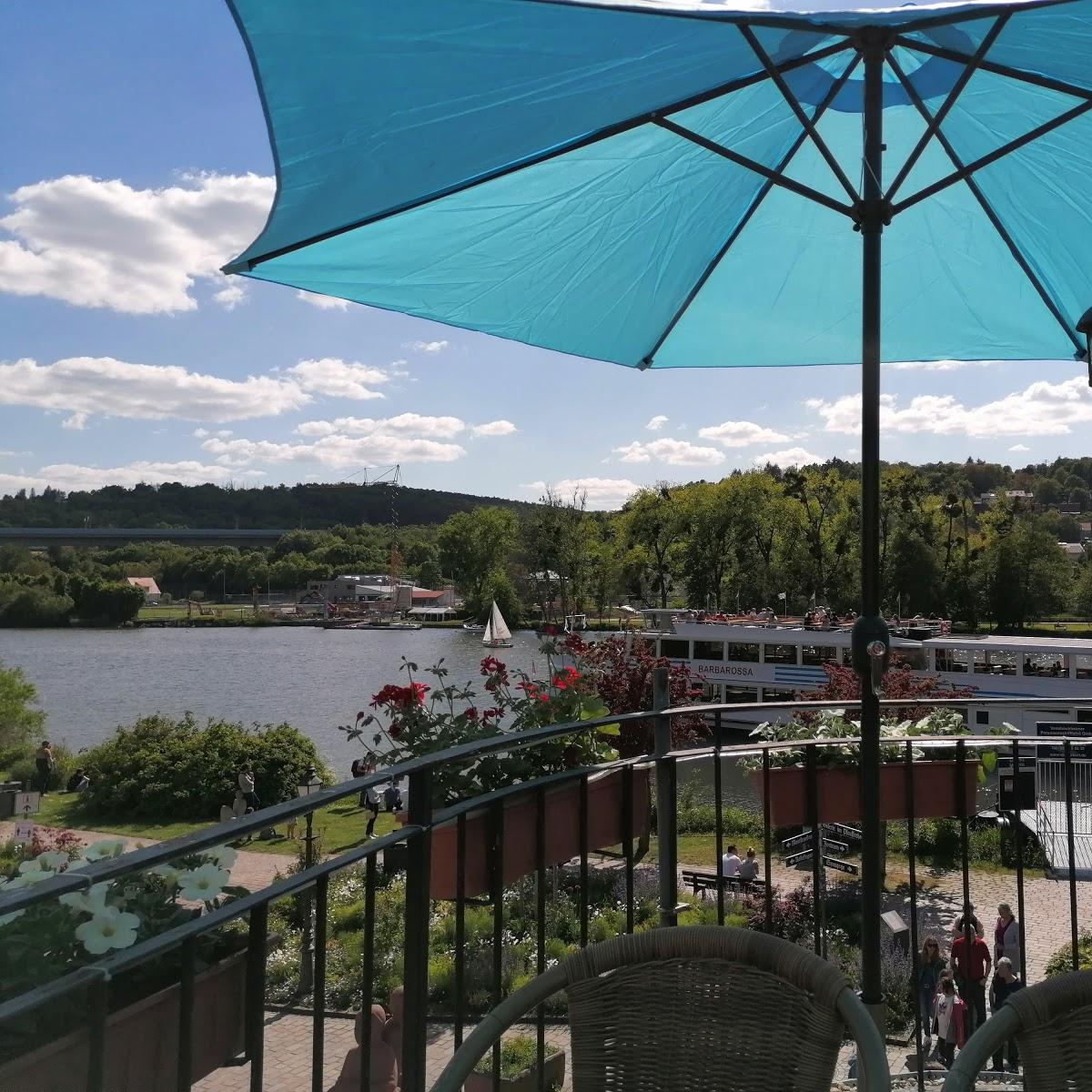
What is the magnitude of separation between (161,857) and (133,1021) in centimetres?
52

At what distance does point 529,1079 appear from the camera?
16.9 feet

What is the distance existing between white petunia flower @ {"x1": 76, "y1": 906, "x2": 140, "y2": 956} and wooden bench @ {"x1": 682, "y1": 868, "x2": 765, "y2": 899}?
10.8 metres

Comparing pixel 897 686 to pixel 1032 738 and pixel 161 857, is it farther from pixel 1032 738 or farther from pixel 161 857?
pixel 161 857

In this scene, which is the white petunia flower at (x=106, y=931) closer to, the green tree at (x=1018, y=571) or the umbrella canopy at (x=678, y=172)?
the umbrella canopy at (x=678, y=172)

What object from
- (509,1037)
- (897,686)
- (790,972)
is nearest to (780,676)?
(897,686)

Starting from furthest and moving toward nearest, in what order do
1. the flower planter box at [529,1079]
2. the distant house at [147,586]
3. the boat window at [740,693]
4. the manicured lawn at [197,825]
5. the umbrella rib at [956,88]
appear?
Answer: the distant house at [147,586], the boat window at [740,693], the manicured lawn at [197,825], the flower planter box at [529,1079], the umbrella rib at [956,88]

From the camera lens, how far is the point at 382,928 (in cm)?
985

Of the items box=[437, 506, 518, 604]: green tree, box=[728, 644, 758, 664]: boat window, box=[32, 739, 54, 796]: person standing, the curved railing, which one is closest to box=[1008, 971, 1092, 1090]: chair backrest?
the curved railing

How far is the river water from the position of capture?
3095cm

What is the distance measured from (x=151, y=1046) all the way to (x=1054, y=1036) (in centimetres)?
121

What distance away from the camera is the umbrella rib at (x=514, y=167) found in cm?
207

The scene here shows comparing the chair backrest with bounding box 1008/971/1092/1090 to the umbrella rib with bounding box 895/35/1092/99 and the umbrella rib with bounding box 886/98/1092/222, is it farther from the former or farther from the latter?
the umbrella rib with bounding box 895/35/1092/99

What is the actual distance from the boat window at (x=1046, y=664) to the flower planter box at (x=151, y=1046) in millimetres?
20723

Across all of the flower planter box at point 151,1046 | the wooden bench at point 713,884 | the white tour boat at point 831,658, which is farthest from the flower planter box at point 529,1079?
the white tour boat at point 831,658
